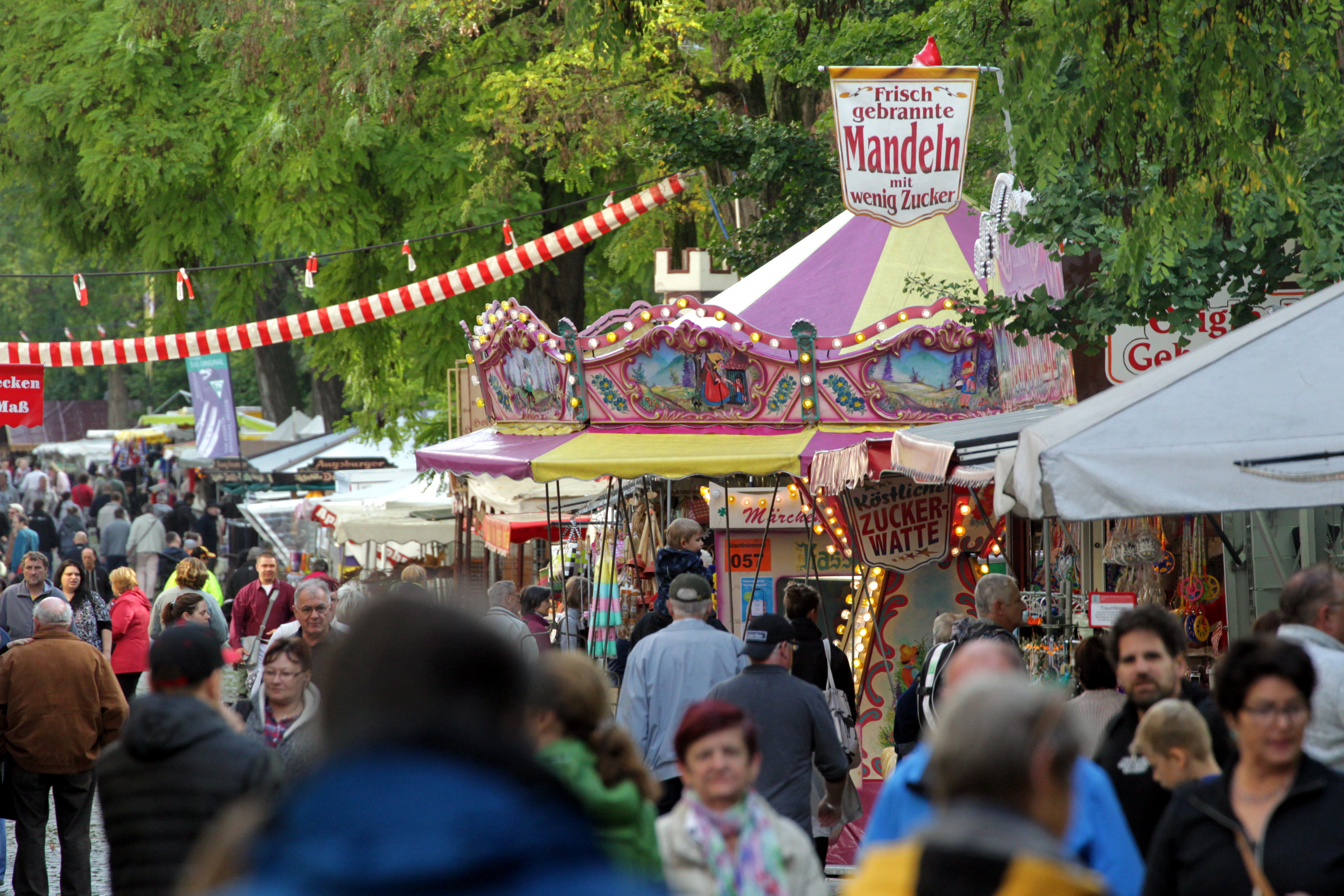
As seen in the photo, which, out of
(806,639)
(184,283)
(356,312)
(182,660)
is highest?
(184,283)

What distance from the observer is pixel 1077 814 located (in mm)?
3287

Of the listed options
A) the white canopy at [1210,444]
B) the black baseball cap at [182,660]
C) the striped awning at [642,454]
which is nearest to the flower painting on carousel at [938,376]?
the striped awning at [642,454]

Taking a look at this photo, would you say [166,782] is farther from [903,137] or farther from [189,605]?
[903,137]

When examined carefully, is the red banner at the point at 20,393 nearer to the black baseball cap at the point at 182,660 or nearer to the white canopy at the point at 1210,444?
the black baseball cap at the point at 182,660

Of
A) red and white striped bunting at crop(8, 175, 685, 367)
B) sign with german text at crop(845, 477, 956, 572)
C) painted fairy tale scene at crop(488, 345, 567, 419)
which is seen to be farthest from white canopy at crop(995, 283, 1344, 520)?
red and white striped bunting at crop(8, 175, 685, 367)

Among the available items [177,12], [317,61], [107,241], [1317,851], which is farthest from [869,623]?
[107,241]

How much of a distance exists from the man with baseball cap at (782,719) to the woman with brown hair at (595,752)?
230 centimetres

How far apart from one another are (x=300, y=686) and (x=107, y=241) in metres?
20.5

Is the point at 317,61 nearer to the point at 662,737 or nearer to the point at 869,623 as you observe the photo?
the point at 869,623

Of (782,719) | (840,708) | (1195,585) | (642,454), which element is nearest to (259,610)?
(642,454)

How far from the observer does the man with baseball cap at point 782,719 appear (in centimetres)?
666

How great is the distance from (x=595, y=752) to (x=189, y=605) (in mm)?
5717

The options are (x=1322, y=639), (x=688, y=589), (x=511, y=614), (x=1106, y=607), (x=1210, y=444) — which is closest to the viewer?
(x=1322, y=639)

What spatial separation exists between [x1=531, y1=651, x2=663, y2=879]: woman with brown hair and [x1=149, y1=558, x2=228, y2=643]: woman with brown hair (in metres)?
5.54
